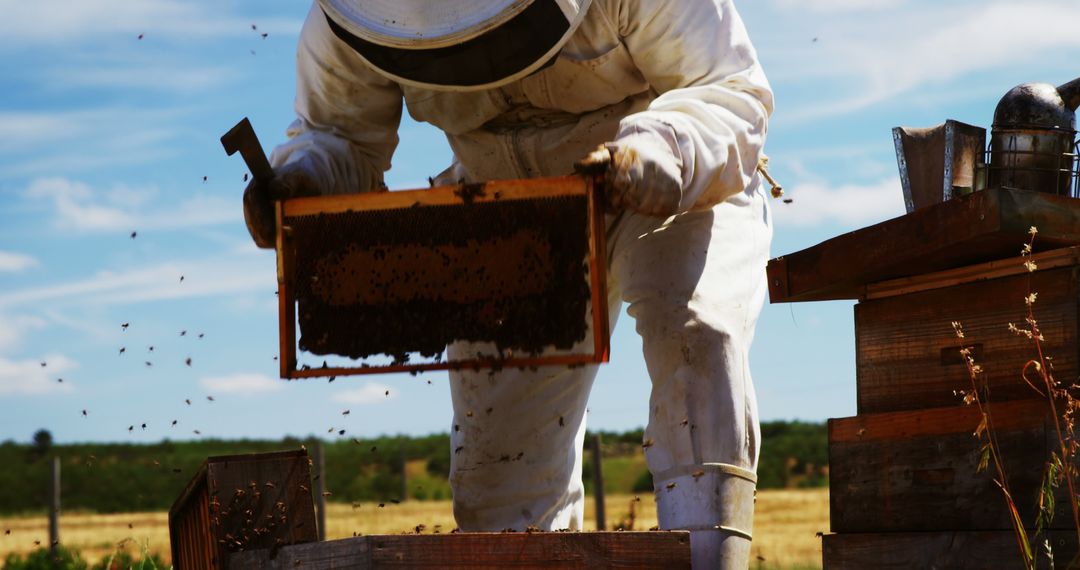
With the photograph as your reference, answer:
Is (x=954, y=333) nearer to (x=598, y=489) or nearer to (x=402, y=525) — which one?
(x=598, y=489)

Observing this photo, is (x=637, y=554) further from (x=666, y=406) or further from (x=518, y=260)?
(x=518, y=260)

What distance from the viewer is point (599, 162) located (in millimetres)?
3410

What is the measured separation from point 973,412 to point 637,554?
1.24 metres

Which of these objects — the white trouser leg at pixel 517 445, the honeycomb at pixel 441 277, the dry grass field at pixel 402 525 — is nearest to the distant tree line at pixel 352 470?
the dry grass field at pixel 402 525

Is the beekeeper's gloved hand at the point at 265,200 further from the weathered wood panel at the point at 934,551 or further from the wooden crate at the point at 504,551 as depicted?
the weathered wood panel at the point at 934,551

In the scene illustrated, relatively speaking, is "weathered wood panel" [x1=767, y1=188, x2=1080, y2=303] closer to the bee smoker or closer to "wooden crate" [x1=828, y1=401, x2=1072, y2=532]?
"wooden crate" [x1=828, y1=401, x2=1072, y2=532]

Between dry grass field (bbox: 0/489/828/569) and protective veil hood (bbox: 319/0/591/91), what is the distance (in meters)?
7.03

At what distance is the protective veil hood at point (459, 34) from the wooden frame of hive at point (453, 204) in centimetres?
43

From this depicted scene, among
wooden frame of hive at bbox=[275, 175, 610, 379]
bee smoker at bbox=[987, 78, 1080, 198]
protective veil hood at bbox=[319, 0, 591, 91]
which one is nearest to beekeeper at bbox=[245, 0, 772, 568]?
protective veil hood at bbox=[319, 0, 591, 91]

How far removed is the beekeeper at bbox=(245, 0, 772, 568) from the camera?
364cm

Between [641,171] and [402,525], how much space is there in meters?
15.9

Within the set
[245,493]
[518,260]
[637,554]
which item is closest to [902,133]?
[518,260]

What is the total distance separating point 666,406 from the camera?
371 centimetres

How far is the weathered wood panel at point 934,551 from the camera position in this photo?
3445 millimetres
